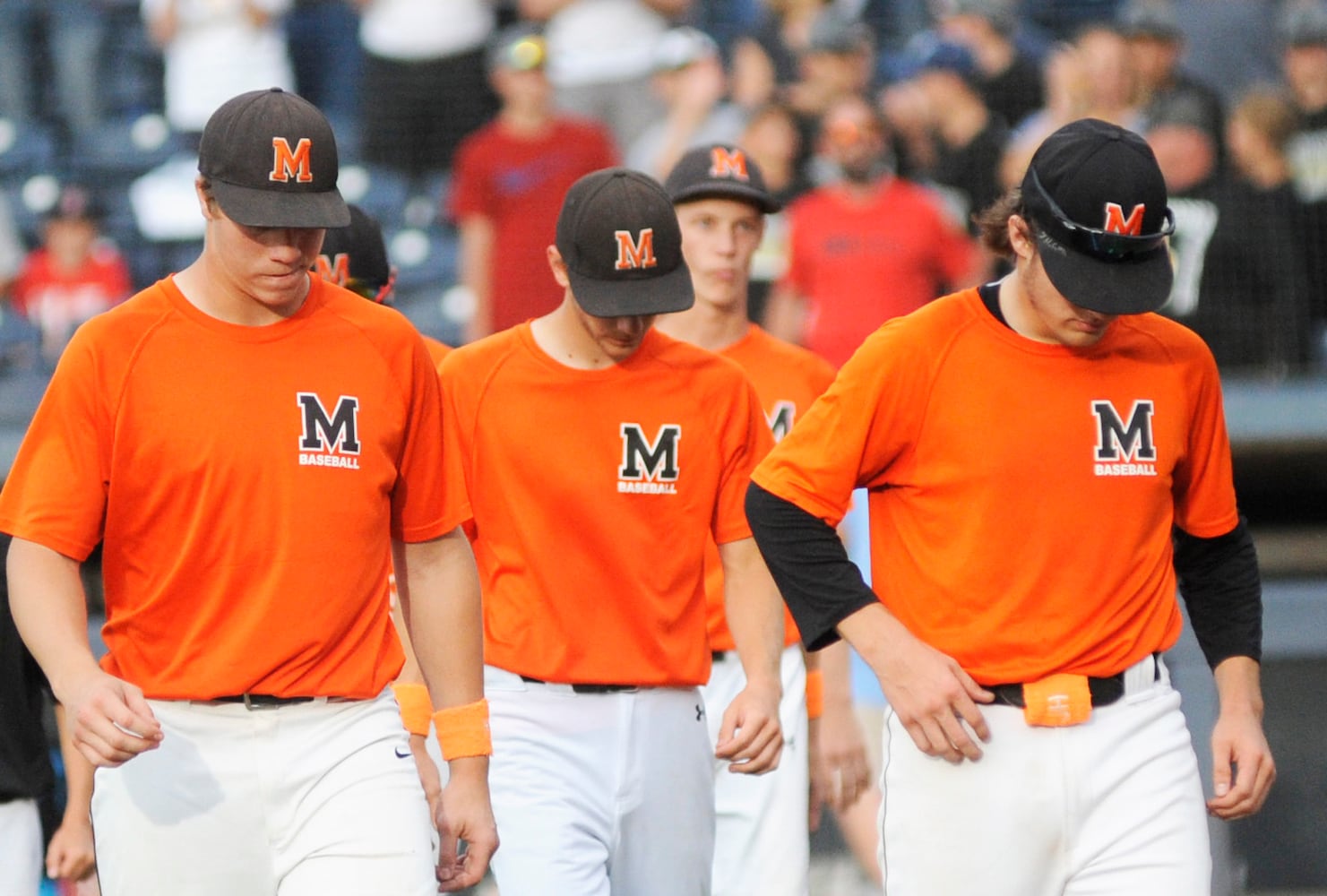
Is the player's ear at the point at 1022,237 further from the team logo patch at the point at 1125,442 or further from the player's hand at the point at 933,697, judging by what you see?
the player's hand at the point at 933,697

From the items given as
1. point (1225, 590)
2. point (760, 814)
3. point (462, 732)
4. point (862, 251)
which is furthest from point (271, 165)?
point (862, 251)

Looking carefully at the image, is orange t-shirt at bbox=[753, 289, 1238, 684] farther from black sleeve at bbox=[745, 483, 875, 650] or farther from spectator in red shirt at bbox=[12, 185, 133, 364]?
spectator in red shirt at bbox=[12, 185, 133, 364]

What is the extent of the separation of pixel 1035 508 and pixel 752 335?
2.24m

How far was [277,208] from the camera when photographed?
11.6 ft

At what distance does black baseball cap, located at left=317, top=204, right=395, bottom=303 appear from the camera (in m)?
5.10

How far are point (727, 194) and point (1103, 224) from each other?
7.74 ft

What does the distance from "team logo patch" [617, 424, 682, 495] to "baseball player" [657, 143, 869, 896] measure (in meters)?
0.74

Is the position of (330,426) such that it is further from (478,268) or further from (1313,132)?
(1313,132)

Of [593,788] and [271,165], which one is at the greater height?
[271,165]

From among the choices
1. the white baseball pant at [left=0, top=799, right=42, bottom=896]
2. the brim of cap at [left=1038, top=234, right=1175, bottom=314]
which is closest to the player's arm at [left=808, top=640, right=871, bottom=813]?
the white baseball pant at [left=0, top=799, right=42, bottom=896]

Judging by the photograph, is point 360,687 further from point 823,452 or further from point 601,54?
point 601,54

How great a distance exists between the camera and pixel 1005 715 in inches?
148

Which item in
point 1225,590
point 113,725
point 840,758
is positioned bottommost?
point 840,758

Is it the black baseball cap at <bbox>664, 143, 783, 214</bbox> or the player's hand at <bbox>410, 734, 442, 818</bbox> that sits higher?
the black baseball cap at <bbox>664, 143, 783, 214</bbox>
